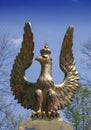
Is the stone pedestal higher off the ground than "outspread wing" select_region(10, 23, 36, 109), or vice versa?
"outspread wing" select_region(10, 23, 36, 109)

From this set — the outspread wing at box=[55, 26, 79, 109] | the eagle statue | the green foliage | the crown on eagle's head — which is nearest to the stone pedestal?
the eagle statue

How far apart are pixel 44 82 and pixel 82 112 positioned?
464 inches

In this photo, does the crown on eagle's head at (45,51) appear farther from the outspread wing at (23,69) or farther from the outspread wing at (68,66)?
the outspread wing at (68,66)

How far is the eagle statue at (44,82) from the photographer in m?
12.5

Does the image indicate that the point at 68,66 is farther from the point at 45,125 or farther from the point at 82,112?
the point at 82,112

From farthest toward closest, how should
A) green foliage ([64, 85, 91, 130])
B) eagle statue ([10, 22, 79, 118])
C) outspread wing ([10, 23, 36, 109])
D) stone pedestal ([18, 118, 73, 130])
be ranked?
green foliage ([64, 85, 91, 130]) → outspread wing ([10, 23, 36, 109]) → eagle statue ([10, 22, 79, 118]) → stone pedestal ([18, 118, 73, 130])

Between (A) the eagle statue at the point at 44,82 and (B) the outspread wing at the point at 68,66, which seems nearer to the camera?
(A) the eagle statue at the point at 44,82

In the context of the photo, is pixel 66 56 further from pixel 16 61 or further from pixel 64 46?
pixel 16 61

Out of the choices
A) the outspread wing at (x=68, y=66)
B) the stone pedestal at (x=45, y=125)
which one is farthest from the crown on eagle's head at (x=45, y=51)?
the stone pedestal at (x=45, y=125)

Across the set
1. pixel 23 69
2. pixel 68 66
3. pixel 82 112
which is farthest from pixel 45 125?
pixel 82 112

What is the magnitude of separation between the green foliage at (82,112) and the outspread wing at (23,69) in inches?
424

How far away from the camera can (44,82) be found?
12469 mm

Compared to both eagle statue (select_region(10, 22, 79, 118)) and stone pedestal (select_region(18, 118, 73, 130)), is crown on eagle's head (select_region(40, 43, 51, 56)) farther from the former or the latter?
stone pedestal (select_region(18, 118, 73, 130))

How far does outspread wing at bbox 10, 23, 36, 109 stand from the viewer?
12758 mm
